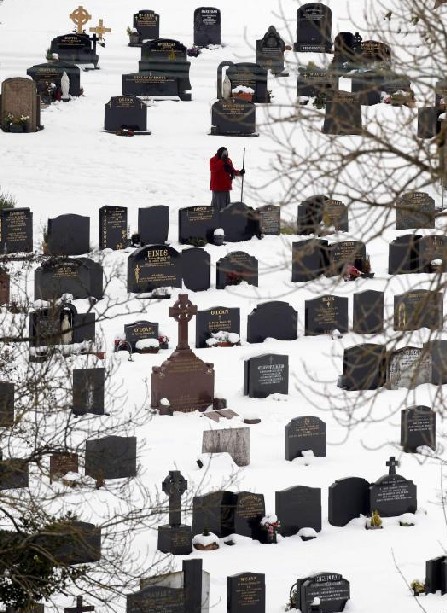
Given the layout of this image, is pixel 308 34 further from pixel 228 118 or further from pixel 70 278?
pixel 70 278

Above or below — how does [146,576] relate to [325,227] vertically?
below

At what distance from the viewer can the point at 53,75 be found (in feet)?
111

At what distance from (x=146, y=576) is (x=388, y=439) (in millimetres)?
4897

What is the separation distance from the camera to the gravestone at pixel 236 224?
2725 cm

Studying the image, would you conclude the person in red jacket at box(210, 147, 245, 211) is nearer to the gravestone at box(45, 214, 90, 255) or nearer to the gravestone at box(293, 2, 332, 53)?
the gravestone at box(45, 214, 90, 255)

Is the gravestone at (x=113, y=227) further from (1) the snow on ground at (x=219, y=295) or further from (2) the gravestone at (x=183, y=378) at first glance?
(2) the gravestone at (x=183, y=378)

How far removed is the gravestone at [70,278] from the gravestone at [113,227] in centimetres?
184

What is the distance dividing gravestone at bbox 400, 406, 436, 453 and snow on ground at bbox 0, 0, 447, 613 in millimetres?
201

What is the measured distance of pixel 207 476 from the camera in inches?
760

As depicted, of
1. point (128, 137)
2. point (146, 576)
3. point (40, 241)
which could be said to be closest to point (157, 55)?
point (128, 137)

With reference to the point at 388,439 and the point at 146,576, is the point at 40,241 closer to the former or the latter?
the point at 388,439

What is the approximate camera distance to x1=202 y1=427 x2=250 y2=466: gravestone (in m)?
19.7

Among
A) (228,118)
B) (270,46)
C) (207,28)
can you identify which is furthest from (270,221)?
(207,28)

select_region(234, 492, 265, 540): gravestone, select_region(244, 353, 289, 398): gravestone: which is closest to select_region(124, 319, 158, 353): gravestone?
select_region(244, 353, 289, 398): gravestone
